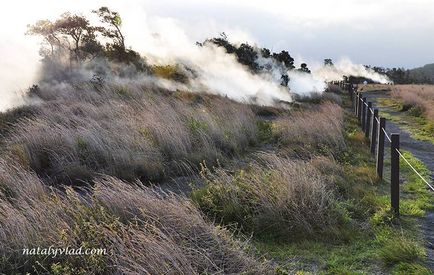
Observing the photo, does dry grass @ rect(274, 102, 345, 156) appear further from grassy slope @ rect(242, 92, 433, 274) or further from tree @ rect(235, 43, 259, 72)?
tree @ rect(235, 43, 259, 72)

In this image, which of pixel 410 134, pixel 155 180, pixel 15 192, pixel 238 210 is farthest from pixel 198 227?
pixel 410 134

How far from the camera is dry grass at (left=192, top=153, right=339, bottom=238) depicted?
5.10 metres

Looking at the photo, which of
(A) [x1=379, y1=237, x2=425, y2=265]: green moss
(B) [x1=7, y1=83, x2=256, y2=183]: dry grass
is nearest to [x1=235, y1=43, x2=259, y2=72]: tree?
Result: (B) [x1=7, y1=83, x2=256, y2=183]: dry grass

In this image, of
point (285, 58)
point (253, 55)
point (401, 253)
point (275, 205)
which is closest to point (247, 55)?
point (253, 55)

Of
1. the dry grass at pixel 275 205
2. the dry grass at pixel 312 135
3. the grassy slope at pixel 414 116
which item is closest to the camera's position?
the dry grass at pixel 275 205

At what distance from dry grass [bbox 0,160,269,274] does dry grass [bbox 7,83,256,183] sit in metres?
2.33

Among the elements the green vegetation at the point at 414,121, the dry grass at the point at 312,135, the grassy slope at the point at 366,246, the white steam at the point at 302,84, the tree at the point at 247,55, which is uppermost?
the tree at the point at 247,55

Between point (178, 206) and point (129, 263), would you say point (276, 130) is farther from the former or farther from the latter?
point (129, 263)

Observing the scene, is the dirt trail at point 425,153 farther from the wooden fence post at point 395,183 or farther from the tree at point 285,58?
the tree at point 285,58

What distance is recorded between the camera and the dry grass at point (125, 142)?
7016 mm

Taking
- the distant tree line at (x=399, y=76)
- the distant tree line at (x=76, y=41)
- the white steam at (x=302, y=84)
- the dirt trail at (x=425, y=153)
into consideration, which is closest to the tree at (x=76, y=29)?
the distant tree line at (x=76, y=41)

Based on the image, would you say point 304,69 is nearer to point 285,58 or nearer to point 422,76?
point 285,58

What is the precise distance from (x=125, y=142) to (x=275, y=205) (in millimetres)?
3340

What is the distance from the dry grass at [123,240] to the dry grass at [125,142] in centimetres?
233
